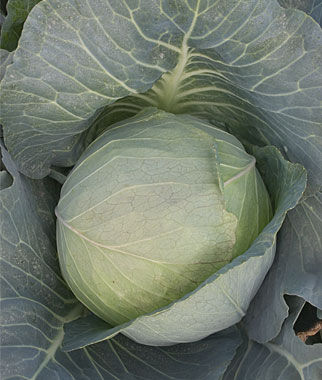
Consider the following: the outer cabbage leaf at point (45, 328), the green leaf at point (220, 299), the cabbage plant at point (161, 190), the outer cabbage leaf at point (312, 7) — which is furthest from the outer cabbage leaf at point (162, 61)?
the outer cabbage leaf at point (312, 7)

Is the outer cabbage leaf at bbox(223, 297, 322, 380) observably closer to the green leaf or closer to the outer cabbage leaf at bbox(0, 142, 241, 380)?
the outer cabbage leaf at bbox(0, 142, 241, 380)

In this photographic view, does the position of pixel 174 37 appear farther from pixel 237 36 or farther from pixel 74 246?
pixel 74 246

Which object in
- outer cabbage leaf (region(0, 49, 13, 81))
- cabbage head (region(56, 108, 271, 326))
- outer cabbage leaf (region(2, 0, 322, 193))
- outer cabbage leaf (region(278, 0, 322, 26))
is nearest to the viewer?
outer cabbage leaf (region(2, 0, 322, 193))

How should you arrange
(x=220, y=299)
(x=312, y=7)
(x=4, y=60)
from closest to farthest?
(x=220, y=299)
(x=4, y=60)
(x=312, y=7)

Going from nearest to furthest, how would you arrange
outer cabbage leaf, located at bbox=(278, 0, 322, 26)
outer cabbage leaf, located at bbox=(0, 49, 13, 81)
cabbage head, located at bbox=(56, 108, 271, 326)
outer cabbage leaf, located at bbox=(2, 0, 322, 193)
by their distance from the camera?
outer cabbage leaf, located at bbox=(2, 0, 322, 193)
cabbage head, located at bbox=(56, 108, 271, 326)
outer cabbage leaf, located at bbox=(0, 49, 13, 81)
outer cabbage leaf, located at bbox=(278, 0, 322, 26)

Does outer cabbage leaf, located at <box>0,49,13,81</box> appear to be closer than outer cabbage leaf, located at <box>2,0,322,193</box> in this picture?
No

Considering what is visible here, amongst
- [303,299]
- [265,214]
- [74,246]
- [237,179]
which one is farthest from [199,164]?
[303,299]

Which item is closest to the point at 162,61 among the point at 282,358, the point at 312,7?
the point at 312,7

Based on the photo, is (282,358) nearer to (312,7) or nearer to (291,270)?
(291,270)

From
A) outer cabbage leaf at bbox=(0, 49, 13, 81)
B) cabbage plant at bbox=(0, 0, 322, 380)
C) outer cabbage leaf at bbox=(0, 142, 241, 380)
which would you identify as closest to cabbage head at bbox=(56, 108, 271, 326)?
cabbage plant at bbox=(0, 0, 322, 380)
